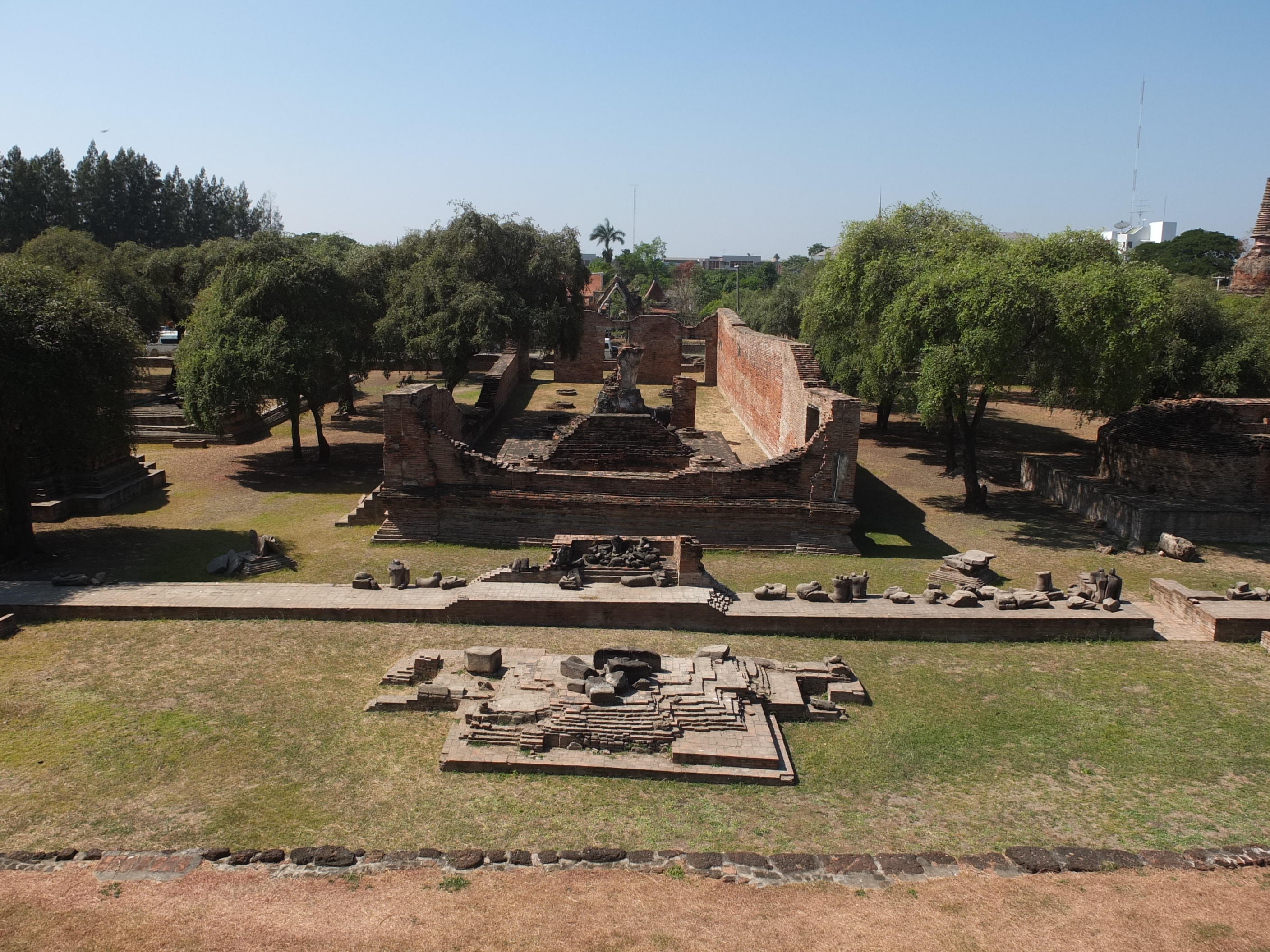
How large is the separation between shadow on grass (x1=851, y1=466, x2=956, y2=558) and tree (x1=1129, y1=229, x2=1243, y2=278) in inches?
1799

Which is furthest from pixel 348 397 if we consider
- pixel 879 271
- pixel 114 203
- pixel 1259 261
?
pixel 114 203

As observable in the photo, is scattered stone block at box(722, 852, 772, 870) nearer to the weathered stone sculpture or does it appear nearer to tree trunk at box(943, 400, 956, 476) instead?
the weathered stone sculpture

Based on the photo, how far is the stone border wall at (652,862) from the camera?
639 centimetres

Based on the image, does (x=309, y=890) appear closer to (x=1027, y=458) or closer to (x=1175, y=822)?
(x=1175, y=822)

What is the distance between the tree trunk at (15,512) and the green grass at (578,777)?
3.28 m

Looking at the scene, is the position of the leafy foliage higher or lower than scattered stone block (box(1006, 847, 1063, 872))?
higher

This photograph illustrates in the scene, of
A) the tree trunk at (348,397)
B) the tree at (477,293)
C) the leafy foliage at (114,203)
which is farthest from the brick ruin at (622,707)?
the leafy foliage at (114,203)

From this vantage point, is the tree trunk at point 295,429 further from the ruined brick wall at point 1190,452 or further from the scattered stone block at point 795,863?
the ruined brick wall at point 1190,452

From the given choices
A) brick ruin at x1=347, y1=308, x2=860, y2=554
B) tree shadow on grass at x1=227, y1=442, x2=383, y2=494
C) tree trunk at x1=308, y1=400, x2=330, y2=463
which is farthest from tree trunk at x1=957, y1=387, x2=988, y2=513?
tree trunk at x1=308, y1=400, x2=330, y2=463

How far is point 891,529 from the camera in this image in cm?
1639

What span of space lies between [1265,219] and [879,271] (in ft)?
81.4

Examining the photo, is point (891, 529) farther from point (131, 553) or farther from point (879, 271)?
point (131, 553)

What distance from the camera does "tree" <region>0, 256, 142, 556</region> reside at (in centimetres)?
1277

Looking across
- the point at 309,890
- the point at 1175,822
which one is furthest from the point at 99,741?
the point at 1175,822
